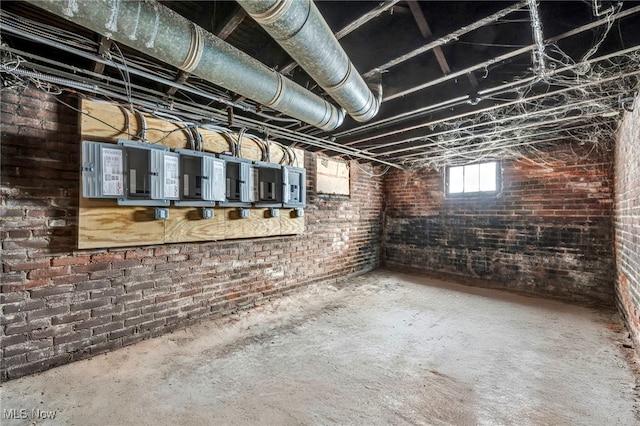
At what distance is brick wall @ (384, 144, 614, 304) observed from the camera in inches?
140

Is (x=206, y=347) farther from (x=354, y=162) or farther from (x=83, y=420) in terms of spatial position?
(x=354, y=162)

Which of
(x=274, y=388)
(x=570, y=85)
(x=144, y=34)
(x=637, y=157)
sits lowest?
(x=274, y=388)

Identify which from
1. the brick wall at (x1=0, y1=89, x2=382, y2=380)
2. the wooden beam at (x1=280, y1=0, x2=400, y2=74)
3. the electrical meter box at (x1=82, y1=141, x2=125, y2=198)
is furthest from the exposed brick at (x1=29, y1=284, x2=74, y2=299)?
the wooden beam at (x1=280, y1=0, x2=400, y2=74)

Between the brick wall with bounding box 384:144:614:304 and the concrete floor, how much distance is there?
856mm

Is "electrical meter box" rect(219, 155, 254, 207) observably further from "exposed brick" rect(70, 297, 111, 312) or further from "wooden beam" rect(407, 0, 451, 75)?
"wooden beam" rect(407, 0, 451, 75)

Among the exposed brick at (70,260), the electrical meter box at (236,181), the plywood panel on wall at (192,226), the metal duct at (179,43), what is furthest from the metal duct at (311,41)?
the exposed brick at (70,260)

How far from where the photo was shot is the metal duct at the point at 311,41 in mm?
1164

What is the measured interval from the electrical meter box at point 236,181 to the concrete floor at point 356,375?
131cm

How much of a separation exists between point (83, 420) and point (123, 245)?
4.04ft

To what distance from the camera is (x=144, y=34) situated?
4.25 feet

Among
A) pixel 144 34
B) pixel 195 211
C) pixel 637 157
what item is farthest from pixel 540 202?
pixel 144 34

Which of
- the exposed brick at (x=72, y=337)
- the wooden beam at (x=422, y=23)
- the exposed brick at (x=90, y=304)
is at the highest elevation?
the wooden beam at (x=422, y=23)

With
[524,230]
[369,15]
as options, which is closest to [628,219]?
[524,230]

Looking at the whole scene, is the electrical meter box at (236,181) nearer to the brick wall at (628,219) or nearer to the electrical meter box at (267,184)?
the electrical meter box at (267,184)
